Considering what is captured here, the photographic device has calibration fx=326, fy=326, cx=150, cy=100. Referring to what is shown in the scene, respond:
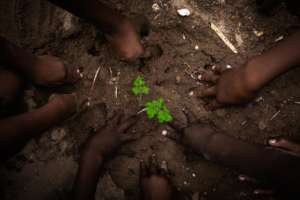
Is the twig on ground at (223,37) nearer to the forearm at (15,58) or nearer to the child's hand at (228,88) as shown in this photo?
the child's hand at (228,88)

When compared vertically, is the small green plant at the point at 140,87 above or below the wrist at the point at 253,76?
below

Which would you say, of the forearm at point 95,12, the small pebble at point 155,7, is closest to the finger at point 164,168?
the forearm at point 95,12

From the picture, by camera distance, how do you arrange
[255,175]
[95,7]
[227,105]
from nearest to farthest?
[95,7]
[255,175]
[227,105]

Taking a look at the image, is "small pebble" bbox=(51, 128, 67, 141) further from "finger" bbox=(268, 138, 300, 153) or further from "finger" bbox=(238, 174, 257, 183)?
"finger" bbox=(268, 138, 300, 153)

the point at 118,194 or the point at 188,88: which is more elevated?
the point at 188,88

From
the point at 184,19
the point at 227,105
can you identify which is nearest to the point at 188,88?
the point at 227,105

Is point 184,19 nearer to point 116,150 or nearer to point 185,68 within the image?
point 185,68
